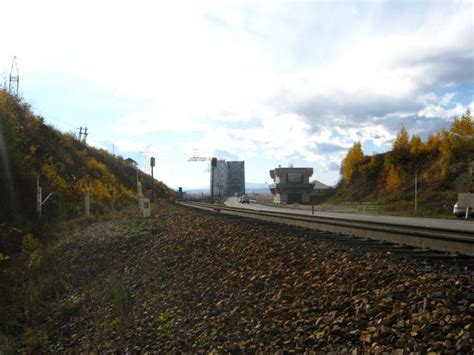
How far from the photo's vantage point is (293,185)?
355 feet

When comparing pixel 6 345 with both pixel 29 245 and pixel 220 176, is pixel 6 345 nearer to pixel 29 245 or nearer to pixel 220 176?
pixel 29 245

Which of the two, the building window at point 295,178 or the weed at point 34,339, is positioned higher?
the building window at point 295,178

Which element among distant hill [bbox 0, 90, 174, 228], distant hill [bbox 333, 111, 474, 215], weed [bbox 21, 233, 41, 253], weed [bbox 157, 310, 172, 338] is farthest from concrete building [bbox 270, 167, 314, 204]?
weed [bbox 157, 310, 172, 338]

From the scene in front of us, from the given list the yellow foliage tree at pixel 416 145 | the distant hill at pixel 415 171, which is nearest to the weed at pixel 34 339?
the distant hill at pixel 415 171

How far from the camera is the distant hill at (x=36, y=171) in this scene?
902 inches

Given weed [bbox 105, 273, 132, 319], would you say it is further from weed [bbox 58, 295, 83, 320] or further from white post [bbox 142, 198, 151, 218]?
white post [bbox 142, 198, 151, 218]

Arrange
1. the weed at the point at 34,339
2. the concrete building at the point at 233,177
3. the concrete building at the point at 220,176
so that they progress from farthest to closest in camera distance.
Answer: the concrete building at the point at 233,177 < the concrete building at the point at 220,176 < the weed at the point at 34,339

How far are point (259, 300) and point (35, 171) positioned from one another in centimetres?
2576

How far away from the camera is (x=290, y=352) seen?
5184mm

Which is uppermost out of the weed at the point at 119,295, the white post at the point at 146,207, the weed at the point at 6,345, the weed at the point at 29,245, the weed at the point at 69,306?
the white post at the point at 146,207

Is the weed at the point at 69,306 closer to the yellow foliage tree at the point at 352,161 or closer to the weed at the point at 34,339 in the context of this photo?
the weed at the point at 34,339

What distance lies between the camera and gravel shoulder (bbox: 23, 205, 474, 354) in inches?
199

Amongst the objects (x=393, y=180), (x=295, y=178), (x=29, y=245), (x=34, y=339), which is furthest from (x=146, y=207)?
(x=295, y=178)

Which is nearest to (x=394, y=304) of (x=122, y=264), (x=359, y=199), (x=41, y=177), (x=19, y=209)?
(x=122, y=264)
